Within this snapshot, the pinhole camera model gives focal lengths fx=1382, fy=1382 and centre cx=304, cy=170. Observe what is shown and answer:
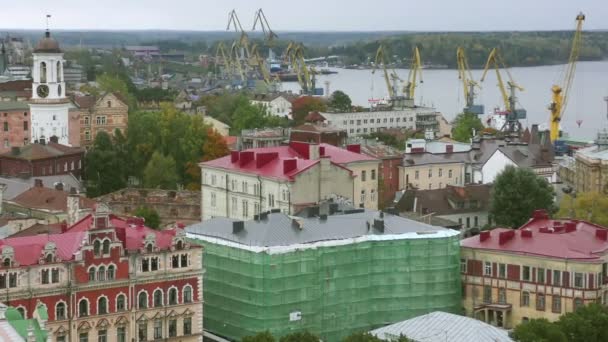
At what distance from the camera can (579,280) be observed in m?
36.3

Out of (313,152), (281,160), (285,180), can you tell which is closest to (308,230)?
(285,180)

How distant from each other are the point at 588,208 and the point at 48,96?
25667mm

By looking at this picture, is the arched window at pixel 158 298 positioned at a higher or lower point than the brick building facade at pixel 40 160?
lower

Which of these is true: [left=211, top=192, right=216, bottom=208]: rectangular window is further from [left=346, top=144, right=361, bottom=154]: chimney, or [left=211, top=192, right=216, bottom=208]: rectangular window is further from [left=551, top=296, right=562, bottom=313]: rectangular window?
Answer: [left=551, top=296, right=562, bottom=313]: rectangular window

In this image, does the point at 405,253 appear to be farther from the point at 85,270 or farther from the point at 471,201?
the point at 471,201

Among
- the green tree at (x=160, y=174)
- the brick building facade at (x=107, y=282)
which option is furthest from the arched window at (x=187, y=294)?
the green tree at (x=160, y=174)

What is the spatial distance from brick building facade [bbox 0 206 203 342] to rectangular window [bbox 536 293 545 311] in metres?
9.48

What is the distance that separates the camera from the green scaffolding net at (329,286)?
34.5 metres

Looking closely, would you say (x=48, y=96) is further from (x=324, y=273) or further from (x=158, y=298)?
(x=158, y=298)

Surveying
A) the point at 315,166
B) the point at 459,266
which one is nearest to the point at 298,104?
the point at 315,166

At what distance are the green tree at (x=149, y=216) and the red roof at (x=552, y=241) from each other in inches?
467

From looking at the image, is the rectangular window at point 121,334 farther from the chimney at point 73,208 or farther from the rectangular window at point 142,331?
the chimney at point 73,208

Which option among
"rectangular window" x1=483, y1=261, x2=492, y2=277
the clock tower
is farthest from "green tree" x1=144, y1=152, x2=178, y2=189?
"rectangular window" x1=483, y1=261, x2=492, y2=277

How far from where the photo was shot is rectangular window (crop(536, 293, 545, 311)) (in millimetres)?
36750
